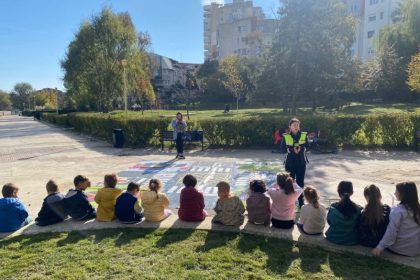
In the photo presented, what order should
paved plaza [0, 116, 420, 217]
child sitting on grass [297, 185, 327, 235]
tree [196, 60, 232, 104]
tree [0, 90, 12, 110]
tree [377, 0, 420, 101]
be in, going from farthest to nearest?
1. tree [0, 90, 12, 110]
2. tree [196, 60, 232, 104]
3. tree [377, 0, 420, 101]
4. paved plaza [0, 116, 420, 217]
5. child sitting on grass [297, 185, 327, 235]

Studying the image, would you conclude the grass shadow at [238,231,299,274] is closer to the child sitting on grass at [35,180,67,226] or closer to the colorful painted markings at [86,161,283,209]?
the colorful painted markings at [86,161,283,209]

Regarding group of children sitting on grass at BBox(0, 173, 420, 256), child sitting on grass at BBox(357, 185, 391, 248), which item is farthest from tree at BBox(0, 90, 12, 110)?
child sitting on grass at BBox(357, 185, 391, 248)

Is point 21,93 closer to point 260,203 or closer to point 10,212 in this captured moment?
point 10,212

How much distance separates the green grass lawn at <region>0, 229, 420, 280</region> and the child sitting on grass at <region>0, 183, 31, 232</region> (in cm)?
38

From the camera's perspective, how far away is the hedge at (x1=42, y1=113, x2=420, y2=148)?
13.5 metres

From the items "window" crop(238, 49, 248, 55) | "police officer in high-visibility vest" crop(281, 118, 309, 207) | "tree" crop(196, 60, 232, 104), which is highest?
"window" crop(238, 49, 248, 55)

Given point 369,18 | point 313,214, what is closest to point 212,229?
point 313,214

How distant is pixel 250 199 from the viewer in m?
5.37

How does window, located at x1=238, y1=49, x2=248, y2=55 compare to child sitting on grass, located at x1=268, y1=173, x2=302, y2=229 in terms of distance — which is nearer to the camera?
child sitting on grass, located at x1=268, y1=173, x2=302, y2=229

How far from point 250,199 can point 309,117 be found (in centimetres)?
945

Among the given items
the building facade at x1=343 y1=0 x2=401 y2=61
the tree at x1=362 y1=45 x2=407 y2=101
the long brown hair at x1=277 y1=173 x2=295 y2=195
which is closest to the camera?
the long brown hair at x1=277 y1=173 x2=295 y2=195

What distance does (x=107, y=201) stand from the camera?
5.71 meters

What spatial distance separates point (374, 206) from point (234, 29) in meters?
85.5

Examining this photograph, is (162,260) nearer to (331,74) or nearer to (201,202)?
(201,202)
